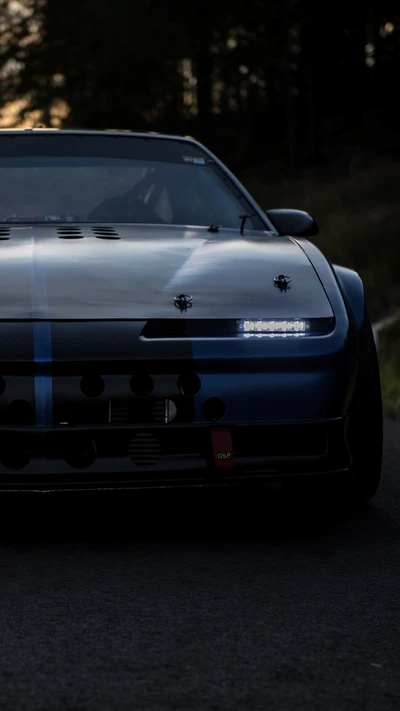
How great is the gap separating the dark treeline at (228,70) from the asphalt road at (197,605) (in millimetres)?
42375

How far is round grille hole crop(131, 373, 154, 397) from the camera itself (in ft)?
13.2

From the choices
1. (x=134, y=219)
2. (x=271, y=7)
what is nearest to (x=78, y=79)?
(x=271, y=7)

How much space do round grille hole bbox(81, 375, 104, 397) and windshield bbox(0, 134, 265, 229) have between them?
57.1 inches

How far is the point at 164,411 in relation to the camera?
159 inches

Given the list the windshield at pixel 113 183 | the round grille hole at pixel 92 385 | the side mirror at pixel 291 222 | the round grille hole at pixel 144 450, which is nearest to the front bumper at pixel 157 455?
the round grille hole at pixel 144 450

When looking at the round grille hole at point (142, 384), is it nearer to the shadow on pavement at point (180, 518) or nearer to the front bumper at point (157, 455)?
the front bumper at point (157, 455)

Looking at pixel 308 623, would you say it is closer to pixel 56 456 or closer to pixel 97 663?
pixel 97 663

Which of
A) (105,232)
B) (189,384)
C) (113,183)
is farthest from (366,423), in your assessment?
(113,183)

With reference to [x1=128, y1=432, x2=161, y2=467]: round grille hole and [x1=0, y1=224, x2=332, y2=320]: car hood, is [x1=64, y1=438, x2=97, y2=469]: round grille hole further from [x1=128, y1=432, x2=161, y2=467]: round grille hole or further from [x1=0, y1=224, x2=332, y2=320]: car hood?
[x1=0, y1=224, x2=332, y2=320]: car hood

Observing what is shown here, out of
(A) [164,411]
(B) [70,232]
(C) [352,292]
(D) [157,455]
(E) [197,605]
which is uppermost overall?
(B) [70,232]

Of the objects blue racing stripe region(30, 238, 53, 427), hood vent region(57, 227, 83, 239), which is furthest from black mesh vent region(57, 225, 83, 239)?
blue racing stripe region(30, 238, 53, 427)

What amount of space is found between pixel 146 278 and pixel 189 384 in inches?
17.5

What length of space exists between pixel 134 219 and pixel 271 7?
45176 millimetres

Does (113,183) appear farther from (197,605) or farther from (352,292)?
(197,605)
